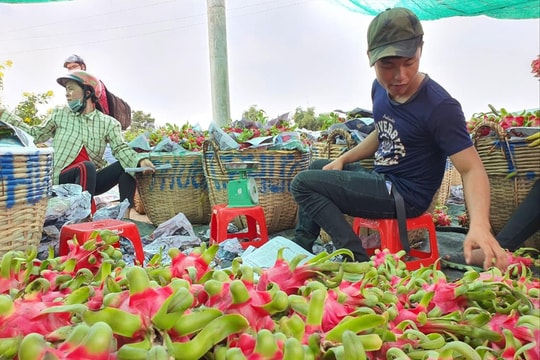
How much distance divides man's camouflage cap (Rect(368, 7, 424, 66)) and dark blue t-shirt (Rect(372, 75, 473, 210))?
22 cm

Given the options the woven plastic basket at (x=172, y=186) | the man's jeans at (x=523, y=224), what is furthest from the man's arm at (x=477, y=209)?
the woven plastic basket at (x=172, y=186)

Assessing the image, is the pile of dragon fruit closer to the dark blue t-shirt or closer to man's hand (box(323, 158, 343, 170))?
the dark blue t-shirt

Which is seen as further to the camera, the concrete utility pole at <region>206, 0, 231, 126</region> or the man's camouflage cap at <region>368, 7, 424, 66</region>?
the concrete utility pole at <region>206, 0, 231, 126</region>

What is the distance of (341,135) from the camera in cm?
A: 224

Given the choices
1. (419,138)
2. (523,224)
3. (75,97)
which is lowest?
(523,224)

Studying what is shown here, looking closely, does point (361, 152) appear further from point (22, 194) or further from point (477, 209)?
point (22, 194)

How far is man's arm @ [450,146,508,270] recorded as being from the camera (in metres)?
0.93

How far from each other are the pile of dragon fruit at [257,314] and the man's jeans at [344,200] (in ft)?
3.92

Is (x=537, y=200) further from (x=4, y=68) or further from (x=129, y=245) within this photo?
(x=4, y=68)

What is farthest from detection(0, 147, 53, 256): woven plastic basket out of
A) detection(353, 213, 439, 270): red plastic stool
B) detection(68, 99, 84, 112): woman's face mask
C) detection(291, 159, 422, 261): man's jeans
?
detection(68, 99, 84, 112): woman's face mask

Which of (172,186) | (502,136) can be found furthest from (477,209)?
(172,186)

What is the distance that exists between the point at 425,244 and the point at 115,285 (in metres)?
2.25

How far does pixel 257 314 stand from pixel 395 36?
1.35 metres

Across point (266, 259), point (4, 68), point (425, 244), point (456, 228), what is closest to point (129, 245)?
point (266, 259)
